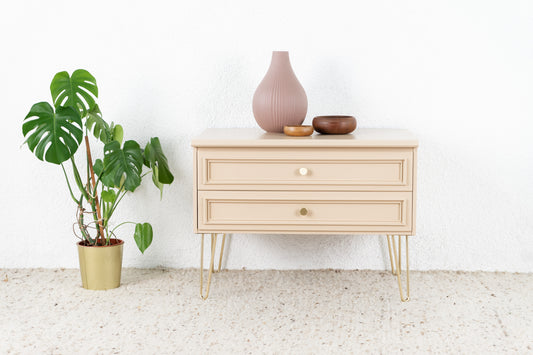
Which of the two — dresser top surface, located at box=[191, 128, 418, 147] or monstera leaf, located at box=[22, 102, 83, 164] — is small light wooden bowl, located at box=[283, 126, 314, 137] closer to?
dresser top surface, located at box=[191, 128, 418, 147]

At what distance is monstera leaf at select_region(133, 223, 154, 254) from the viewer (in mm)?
2473

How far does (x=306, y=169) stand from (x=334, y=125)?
23 cm

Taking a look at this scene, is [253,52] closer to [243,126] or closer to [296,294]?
[243,126]

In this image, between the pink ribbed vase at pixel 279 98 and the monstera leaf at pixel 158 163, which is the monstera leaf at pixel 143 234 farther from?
the pink ribbed vase at pixel 279 98

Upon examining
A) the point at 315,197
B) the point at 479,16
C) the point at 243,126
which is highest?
the point at 479,16

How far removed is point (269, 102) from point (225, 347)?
3.17ft

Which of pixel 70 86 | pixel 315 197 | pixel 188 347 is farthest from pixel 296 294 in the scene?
pixel 70 86

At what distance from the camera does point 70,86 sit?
2.30 metres

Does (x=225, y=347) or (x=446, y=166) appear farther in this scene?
(x=446, y=166)

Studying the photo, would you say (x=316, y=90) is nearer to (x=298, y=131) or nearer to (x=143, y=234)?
(x=298, y=131)

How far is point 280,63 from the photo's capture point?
93.7 inches

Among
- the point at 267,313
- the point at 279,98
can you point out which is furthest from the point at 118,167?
the point at 267,313

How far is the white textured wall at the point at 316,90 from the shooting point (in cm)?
255

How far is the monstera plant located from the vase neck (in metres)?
0.59
